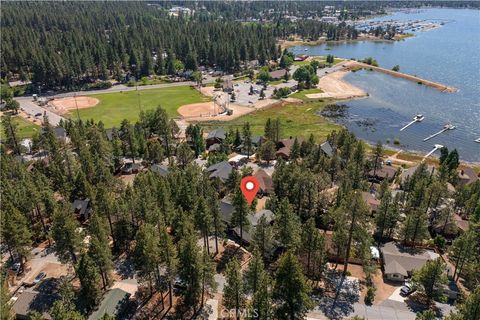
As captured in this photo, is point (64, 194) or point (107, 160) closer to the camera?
point (64, 194)

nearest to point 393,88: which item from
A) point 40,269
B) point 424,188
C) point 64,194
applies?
point 424,188

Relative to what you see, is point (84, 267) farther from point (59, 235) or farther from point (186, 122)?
point (186, 122)

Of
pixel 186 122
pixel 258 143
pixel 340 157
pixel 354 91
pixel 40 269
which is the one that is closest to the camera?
pixel 40 269

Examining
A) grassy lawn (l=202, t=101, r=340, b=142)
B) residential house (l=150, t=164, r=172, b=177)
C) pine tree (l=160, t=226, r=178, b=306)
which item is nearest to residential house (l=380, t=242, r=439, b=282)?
pine tree (l=160, t=226, r=178, b=306)

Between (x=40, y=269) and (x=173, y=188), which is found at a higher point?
(x=173, y=188)

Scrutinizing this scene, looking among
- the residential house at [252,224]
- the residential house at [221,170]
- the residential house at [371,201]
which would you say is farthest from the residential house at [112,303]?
the residential house at [371,201]

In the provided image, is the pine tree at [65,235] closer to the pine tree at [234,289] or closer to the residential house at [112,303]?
the residential house at [112,303]
